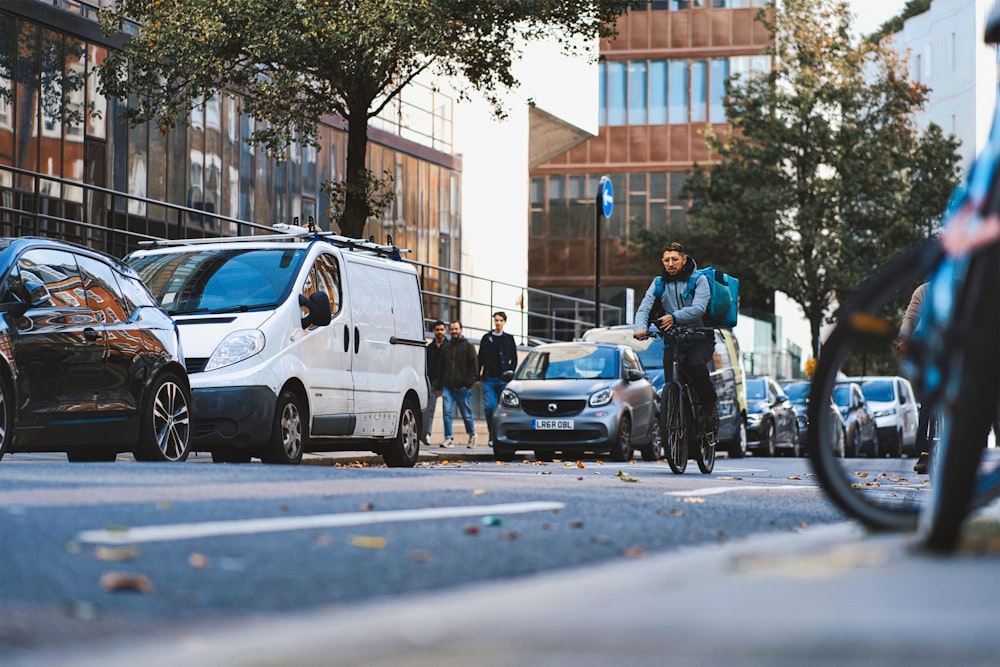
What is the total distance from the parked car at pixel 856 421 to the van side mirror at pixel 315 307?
725 inches

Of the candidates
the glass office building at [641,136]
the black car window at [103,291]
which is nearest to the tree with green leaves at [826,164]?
the glass office building at [641,136]

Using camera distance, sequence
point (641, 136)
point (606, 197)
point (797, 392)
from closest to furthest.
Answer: point (606, 197), point (797, 392), point (641, 136)

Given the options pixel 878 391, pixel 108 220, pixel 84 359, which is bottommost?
pixel 84 359

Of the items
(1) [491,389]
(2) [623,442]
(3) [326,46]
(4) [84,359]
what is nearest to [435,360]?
(1) [491,389]

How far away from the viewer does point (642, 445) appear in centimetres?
2239

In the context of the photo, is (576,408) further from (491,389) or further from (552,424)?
(491,389)

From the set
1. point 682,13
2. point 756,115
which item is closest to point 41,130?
point 756,115

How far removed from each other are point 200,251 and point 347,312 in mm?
1427

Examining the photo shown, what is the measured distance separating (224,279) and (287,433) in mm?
1524

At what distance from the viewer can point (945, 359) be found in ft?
15.2

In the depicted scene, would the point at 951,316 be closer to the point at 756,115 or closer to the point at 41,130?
the point at 41,130

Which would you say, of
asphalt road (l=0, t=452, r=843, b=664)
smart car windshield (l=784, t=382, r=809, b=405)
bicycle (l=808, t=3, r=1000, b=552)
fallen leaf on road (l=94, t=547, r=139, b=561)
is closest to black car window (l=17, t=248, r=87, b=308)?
asphalt road (l=0, t=452, r=843, b=664)

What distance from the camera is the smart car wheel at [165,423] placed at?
40.4ft

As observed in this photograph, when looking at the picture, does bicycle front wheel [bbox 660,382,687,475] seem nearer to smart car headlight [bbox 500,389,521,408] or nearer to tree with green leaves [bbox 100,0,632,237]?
smart car headlight [bbox 500,389,521,408]
